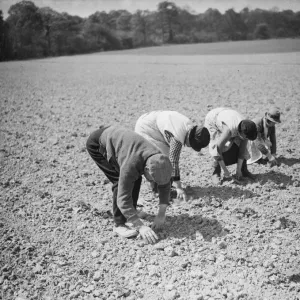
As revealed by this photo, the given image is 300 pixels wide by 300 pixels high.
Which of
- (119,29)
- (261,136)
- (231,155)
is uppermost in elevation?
(119,29)

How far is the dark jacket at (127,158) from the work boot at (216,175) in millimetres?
1620

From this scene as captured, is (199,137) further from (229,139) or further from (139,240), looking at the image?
(139,240)

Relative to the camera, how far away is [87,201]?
14.6ft

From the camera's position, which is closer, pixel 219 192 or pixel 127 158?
pixel 127 158

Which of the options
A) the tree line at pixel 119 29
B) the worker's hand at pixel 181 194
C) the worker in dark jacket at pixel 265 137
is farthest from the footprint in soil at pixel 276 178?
the tree line at pixel 119 29

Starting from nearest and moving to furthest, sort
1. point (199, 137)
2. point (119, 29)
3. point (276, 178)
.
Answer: point (199, 137) < point (276, 178) < point (119, 29)

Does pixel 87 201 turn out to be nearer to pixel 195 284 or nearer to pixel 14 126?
pixel 195 284

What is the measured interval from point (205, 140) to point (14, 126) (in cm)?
577

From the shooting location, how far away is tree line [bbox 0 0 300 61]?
27.5 meters

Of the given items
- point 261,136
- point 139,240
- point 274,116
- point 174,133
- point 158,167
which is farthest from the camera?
point 261,136

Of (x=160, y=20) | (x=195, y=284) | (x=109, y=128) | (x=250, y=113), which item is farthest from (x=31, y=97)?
(x=160, y=20)

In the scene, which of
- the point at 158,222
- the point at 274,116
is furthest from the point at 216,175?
the point at 158,222

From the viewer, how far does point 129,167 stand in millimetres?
3113

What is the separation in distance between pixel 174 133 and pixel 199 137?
31 cm
